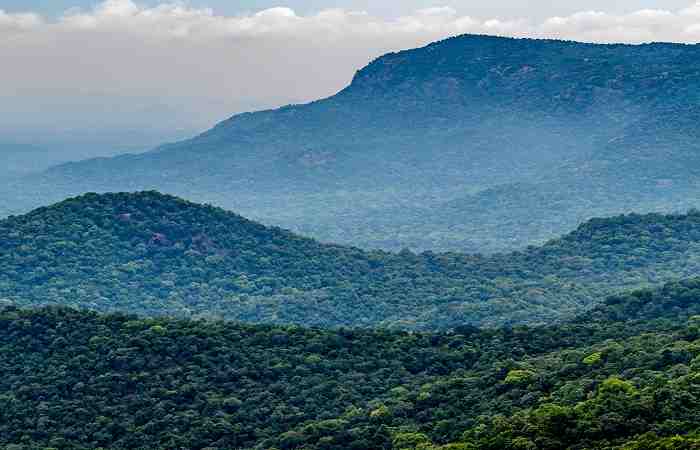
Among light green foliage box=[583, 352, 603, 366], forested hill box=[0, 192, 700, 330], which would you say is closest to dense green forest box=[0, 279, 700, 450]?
light green foliage box=[583, 352, 603, 366]

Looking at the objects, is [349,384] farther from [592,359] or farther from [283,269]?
[283,269]

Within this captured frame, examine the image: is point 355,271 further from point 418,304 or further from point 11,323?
point 11,323

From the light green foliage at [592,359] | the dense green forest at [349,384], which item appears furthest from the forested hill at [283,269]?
the light green foliage at [592,359]

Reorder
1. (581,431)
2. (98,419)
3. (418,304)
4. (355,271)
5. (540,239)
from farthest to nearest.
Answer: (540,239) < (355,271) < (418,304) < (98,419) < (581,431)

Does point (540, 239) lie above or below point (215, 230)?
below

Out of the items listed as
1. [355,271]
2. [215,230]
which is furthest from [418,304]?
[215,230]

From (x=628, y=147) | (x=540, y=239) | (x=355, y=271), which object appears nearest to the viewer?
(x=355, y=271)

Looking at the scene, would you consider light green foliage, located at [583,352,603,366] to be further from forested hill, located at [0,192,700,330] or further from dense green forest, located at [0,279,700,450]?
forested hill, located at [0,192,700,330]
